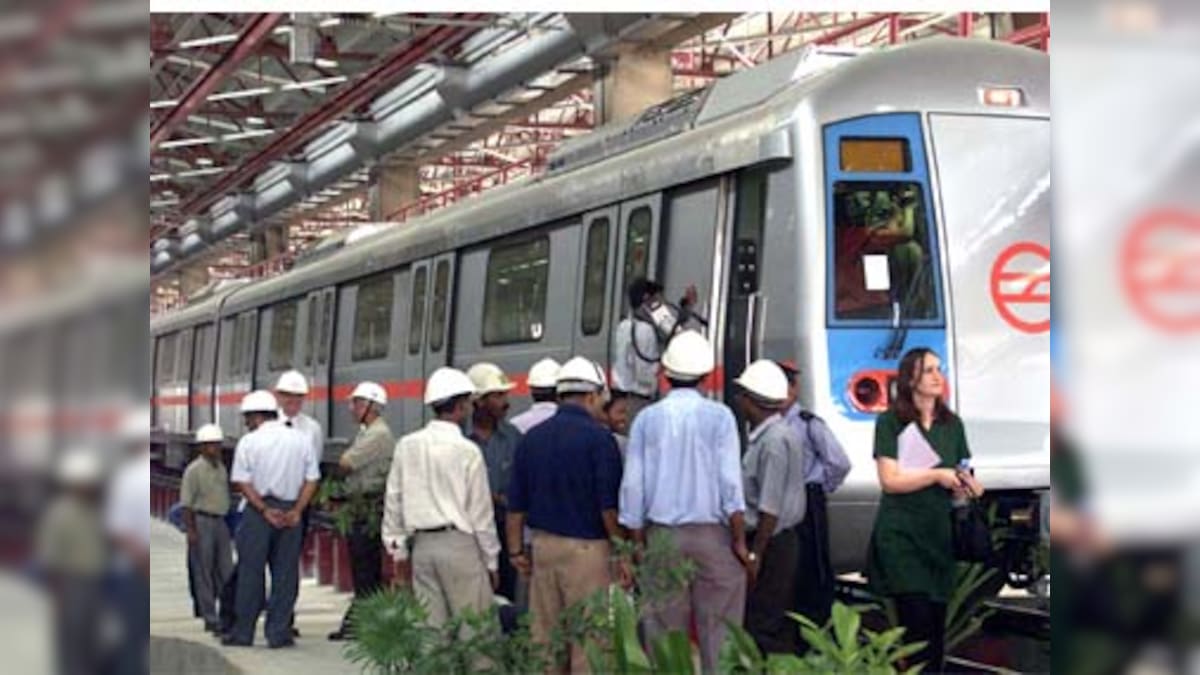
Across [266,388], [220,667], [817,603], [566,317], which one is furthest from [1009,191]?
[266,388]

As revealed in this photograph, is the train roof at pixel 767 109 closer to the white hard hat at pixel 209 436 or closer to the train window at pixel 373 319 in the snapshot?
→ the white hard hat at pixel 209 436

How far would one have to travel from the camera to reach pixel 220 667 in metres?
10.1

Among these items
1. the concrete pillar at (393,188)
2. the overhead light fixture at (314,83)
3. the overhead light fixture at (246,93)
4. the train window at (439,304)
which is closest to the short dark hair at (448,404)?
the train window at (439,304)

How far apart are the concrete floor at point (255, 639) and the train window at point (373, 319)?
283cm

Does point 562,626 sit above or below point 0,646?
below

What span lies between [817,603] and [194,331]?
20.2 m

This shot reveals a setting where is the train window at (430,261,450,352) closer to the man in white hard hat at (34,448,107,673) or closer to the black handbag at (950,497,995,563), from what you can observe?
the black handbag at (950,497,995,563)

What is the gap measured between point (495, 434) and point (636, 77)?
25.7 feet

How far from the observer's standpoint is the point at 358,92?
21688 mm

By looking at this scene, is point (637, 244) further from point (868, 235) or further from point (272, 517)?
point (272, 517)

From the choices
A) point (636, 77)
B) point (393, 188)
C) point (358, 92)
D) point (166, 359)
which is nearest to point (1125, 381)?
point (636, 77)

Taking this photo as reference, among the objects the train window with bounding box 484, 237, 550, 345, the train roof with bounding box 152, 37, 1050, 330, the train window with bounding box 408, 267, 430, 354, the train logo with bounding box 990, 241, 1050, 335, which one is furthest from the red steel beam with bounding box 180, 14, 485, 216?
the train logo with bounding box 990, 241, 1050, 335

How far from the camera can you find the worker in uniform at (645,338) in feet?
31.2

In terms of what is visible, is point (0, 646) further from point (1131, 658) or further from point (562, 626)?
point (562, 626)
